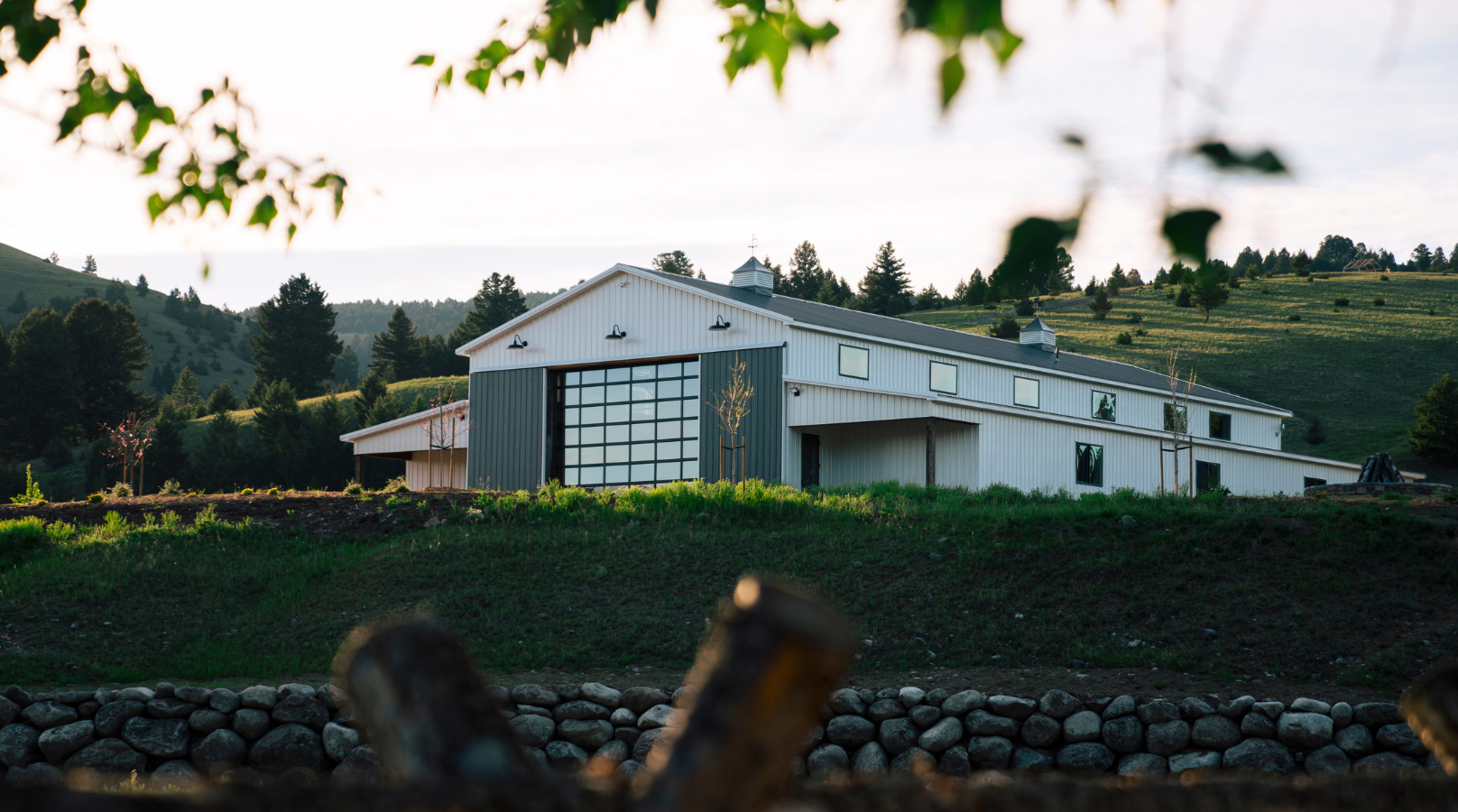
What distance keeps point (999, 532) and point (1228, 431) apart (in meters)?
25.5

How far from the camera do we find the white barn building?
→ 25375mm

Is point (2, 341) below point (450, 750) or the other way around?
the other way around

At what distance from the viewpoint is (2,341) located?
177 feet

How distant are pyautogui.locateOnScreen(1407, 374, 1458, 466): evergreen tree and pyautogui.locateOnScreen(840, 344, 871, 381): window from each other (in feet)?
80.6

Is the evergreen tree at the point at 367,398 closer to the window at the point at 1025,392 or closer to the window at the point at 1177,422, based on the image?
the window at the point at 1025,392

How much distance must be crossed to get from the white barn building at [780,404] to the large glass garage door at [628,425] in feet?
0.13

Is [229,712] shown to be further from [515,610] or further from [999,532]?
[999,532]

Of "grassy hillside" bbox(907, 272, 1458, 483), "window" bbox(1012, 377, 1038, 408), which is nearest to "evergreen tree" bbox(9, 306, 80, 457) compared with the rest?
"window" bbox(1012, 377, 1038, 408)

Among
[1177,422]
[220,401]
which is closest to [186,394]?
[220,401]

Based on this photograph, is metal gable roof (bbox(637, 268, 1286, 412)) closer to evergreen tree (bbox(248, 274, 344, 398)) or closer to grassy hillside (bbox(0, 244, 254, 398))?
evergreen tree (bbox(248, 274, 344, 398))

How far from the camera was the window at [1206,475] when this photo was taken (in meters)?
30.1

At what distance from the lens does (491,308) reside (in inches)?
2931

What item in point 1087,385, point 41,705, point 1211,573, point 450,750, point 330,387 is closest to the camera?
point 450,750

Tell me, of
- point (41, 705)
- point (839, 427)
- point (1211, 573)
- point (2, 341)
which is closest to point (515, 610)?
point (41, 705)
